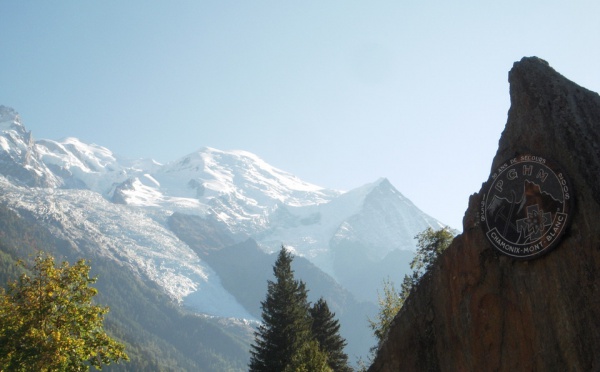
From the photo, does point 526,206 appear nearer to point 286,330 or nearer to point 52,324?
point 52,324

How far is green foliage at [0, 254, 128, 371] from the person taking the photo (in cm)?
2180

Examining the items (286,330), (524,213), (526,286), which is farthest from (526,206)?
(286,330)

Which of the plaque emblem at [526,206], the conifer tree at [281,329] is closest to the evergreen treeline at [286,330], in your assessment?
the conifer tree at [281,329]

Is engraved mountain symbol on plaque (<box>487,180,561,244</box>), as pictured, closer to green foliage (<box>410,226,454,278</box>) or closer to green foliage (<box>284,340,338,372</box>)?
green foliage (<box>284,340,338,372</box>)

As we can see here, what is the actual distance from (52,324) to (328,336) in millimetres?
36182

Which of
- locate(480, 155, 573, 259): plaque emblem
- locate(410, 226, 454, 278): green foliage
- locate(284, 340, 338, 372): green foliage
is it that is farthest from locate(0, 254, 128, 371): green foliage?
locate(410, 226, 454, 278): green foliage

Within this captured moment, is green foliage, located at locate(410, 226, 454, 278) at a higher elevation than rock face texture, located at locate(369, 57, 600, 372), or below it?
higher

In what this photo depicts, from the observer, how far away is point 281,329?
154ft

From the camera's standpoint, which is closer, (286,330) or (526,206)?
(526,206)

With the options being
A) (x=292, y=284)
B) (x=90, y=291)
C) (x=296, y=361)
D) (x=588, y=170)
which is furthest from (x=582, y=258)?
(x=292, y=284)

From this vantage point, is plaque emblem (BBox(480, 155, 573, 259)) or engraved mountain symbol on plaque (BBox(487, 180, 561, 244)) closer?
plaque emblem (BBox(480, 155, 573, 259))

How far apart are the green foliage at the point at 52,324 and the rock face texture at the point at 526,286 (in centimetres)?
1553

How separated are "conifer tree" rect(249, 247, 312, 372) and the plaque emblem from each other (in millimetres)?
34638

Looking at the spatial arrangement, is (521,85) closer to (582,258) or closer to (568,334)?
(582,258)
